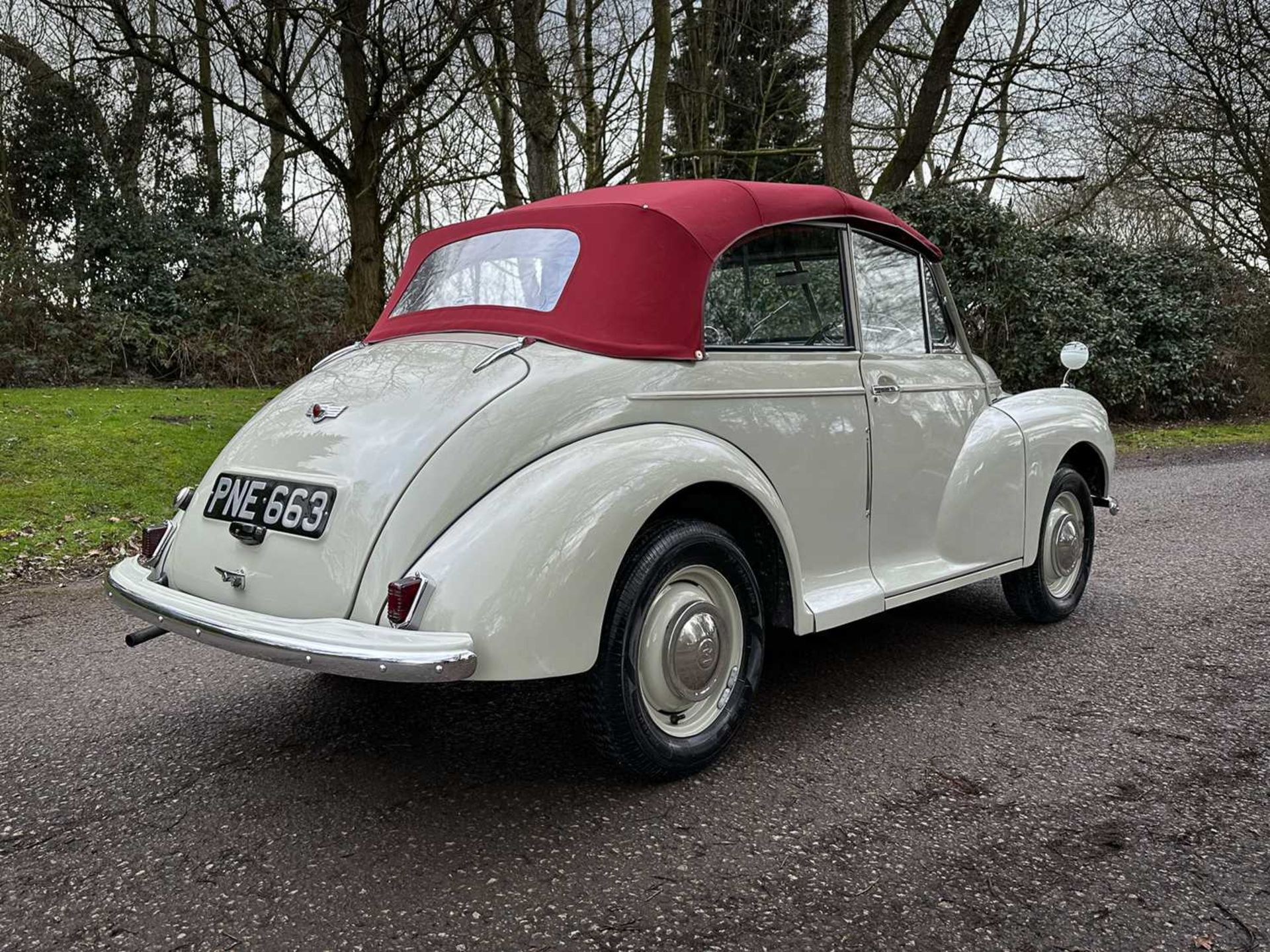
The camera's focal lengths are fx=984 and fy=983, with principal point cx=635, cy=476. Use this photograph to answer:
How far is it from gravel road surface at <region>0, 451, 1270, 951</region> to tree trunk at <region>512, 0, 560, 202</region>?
8.11 metres

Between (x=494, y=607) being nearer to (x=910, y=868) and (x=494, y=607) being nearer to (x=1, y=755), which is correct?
(x=910, y=868)

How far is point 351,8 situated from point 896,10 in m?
7.85

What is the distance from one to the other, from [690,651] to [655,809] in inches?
18.2

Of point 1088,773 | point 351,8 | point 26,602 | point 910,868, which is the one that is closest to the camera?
point 910,868

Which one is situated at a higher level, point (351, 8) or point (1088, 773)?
point (351, 8)

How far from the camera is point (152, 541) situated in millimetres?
3312

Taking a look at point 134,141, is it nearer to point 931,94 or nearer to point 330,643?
point 931,94

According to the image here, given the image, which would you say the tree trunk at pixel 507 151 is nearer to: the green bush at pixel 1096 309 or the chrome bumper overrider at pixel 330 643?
the green bush at pixel 1096 309

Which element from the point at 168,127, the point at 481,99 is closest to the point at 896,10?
the point at 481,99

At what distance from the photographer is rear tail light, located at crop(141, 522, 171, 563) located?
329 cm

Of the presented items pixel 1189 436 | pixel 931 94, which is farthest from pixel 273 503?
pixel 931 94

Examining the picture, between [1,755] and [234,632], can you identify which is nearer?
[234,632]

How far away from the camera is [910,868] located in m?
2.47

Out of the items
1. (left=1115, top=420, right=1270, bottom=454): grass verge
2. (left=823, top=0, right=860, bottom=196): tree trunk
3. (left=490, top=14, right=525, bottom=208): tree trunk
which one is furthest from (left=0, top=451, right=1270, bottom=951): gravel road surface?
(left=490, top=14, right=525, bottom=208): tree trunk
